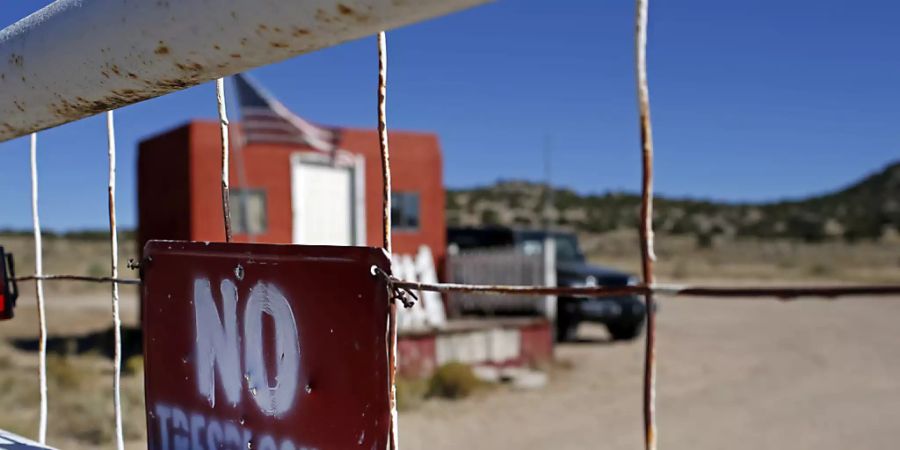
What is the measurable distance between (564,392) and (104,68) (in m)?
8.71

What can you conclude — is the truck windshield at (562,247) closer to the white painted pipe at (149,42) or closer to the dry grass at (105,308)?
the dry grass at (105,308)

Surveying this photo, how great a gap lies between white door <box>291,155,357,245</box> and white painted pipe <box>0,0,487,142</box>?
34.4ft

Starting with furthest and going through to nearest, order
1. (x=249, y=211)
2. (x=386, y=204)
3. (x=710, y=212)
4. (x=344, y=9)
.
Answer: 1. (x=710, y=212)
2. (x=249, y=211)
3. (x=386, y=204)
4. (x=344, y=9)

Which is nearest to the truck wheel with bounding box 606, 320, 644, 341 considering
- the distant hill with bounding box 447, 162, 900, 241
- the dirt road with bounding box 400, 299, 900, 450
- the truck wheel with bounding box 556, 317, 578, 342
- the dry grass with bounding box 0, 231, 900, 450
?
the dirt road with bounding box 400, 299, 900, 450

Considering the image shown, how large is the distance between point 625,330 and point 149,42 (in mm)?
12961

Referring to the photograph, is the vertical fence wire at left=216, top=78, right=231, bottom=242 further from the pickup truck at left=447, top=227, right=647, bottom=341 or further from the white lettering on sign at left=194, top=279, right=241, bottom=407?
the pickup truck at left=447, top=227, right=647, bottom=341

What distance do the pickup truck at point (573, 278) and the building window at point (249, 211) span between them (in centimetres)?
331

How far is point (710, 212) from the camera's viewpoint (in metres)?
75.6

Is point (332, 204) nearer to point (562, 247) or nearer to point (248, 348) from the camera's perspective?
point (562, 247)

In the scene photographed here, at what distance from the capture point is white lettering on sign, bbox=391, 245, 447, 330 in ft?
37.9

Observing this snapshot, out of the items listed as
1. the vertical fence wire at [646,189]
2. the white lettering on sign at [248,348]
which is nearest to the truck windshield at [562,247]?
the white lettering on sign at [248,348]

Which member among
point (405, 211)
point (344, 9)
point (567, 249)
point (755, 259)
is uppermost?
point (344, 9)

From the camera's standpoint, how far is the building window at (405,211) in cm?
1320

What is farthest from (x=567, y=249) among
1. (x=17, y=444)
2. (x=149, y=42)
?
(x=149, y=42)
